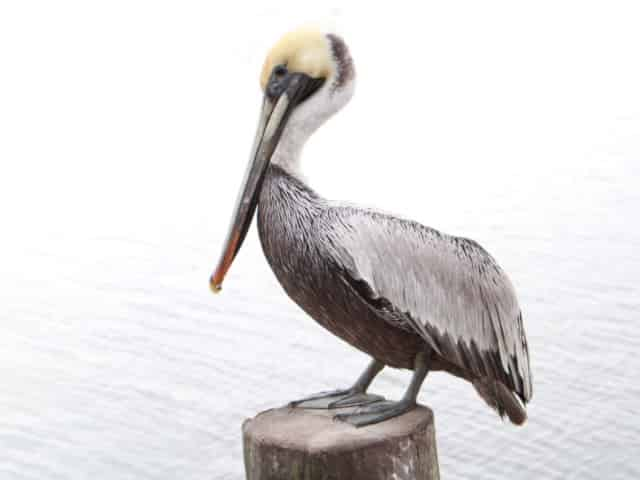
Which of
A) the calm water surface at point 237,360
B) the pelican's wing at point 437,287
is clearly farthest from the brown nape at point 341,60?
the calm water surface at point 237,360

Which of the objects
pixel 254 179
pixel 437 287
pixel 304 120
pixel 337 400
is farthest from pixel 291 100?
pixel 337 400

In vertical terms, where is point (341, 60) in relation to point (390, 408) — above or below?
above

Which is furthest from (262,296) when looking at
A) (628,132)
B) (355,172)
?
(628,132)

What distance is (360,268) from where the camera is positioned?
313 cm

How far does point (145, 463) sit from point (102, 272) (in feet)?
6.04

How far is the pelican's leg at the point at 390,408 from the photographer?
318 cm

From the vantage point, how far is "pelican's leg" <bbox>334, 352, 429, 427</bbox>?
125 inches

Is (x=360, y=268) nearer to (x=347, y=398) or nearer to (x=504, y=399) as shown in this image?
(x=347, y=398)

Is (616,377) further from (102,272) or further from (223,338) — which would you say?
(102,272)

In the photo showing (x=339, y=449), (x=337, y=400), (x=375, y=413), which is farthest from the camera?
(x=337, y=400)

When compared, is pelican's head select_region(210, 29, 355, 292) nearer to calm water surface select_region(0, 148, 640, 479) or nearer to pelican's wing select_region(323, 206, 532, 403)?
pelican's wing select_region(323, 206, 532, 403)

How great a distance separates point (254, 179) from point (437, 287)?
0.53 meters

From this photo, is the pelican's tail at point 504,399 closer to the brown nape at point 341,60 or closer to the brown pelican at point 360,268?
the brown pelican at point 360,268

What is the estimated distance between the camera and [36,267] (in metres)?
7.48
